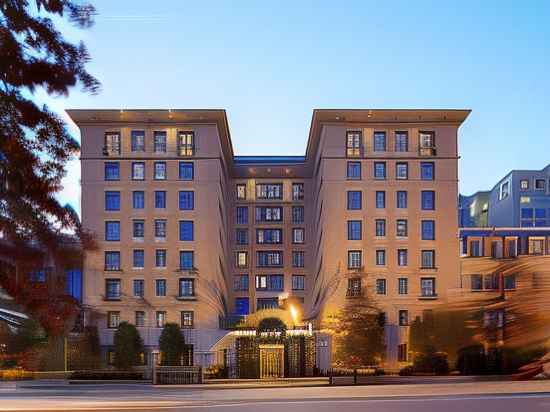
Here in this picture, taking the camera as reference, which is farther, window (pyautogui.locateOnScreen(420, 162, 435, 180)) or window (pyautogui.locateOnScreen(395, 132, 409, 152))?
window (pyautogui.locateOnScreen(395, 132, 409, 152))

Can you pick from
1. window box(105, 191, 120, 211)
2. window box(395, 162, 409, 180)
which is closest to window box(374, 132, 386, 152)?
window box(395, 162, 409, 180)

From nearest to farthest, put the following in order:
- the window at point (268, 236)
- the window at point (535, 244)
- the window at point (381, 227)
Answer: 1. the window at point (381, 227)
2. the window at point (535, 244)
3. the window at point (268, 236)

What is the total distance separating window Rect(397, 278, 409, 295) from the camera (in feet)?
152

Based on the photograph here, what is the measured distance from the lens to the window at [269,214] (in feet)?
191

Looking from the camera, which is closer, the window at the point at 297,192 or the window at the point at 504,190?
the window at the point at 297,192

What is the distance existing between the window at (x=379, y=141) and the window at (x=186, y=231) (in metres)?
15.2

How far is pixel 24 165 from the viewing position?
3.84 m

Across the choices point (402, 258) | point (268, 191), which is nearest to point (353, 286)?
point (402, 258)

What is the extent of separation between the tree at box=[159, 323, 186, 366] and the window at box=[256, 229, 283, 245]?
17.7m

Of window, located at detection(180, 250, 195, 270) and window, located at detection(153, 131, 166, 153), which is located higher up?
window, located at detection(153, 131, 166, 153)

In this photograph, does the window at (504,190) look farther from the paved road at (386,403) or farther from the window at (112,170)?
the paved road at (386,403)

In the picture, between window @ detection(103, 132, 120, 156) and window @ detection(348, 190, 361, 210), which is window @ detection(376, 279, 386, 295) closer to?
window @ detection(348, 190, 361, 210)

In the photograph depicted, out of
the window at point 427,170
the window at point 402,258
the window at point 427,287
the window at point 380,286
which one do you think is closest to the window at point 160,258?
the window at point 380,286

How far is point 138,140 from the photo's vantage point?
47688 millimetres
